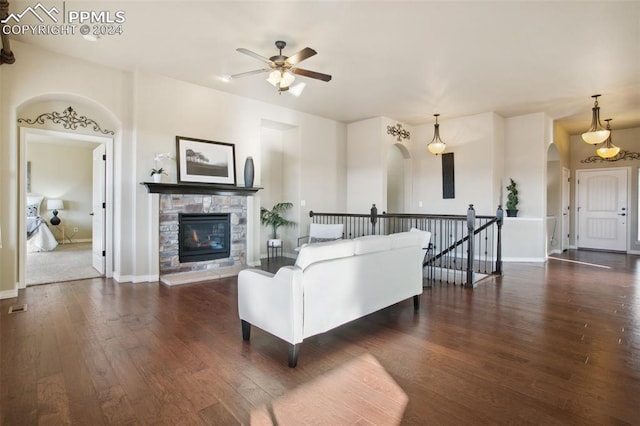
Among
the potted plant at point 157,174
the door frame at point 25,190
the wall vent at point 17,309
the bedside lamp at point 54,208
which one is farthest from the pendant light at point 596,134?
the bedside lamp at point 54,208

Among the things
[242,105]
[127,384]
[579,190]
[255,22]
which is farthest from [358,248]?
[579,190]

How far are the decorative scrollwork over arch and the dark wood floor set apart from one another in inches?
94.3

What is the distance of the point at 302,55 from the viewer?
359cm

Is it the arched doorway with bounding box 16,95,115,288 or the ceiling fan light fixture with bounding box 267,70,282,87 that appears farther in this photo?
the arched doorway with bounding box 16,95,115,288

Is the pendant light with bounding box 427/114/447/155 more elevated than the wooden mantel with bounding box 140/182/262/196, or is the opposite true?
the pendant light with bounding box 427/114/447/155

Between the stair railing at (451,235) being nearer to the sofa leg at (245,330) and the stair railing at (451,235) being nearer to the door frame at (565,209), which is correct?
the door frame at (565,209)

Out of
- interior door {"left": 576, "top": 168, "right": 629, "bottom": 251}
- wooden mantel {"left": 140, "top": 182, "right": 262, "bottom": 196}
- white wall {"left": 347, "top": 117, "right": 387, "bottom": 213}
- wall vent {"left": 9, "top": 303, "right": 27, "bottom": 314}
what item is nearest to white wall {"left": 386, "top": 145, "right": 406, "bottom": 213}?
white wall {"left": 347, "top": 117, "right": 387, "bottom": 213}

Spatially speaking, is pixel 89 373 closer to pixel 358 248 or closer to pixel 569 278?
pixel 358 248

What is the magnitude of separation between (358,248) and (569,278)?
4535 millimetres

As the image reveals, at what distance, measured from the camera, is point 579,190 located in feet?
29.6

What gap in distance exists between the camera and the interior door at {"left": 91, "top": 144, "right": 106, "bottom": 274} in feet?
17.5

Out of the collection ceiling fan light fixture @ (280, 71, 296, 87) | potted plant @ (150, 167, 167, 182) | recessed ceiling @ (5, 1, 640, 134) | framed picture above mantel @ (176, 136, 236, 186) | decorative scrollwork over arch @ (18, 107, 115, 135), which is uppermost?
recessed ceiling @ (5, 1, 640, 134)

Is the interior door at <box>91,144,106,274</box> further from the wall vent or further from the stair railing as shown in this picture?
the stair railing

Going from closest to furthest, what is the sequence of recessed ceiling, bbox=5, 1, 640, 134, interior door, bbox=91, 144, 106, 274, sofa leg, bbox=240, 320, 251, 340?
sofa leg, bbox=240, 320, 251, 340, recessed ceiling, bbox=5, 1, 640, 134, interior door, bbox=91, 144, 106, 274
